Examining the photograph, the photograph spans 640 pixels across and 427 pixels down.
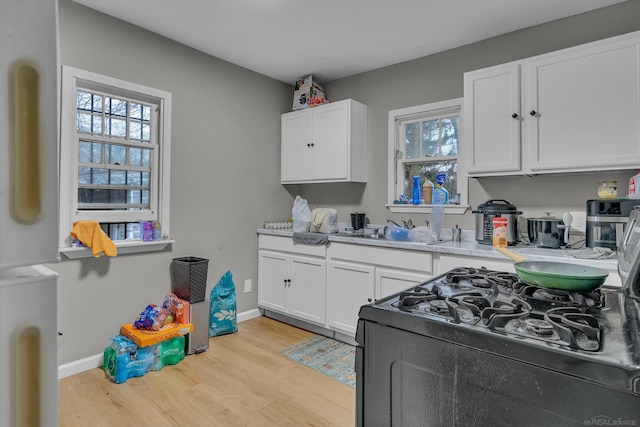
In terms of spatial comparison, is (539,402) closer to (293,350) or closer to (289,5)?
(293,350)

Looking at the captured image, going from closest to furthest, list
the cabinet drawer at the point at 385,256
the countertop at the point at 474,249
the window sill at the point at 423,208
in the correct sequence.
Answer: the countertop at the point at 474,249 < the cabinet drawer at the point at 385,256 < the window sill at the point at 423,208

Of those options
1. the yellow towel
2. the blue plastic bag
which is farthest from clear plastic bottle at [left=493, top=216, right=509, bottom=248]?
the yellow towel

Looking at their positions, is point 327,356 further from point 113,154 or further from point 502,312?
point 113,154

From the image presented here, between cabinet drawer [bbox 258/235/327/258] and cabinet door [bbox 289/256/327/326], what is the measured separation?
0.06 metres

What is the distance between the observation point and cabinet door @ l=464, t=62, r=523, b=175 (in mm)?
2453

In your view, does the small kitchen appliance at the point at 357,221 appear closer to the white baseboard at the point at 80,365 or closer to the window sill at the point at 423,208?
the window sill at the point at 423,208

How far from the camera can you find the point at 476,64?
2.91 metres

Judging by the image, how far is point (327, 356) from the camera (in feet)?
8.96

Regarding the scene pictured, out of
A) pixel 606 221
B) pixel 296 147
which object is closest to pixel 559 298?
pixel 606 221

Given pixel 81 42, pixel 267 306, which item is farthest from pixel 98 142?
pixel 267 306

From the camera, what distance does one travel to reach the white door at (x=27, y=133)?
53cm

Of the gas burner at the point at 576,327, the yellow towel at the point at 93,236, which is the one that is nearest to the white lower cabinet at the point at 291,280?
the yellow towel at the point at 93,236

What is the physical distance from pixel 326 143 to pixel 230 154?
0.96 meters

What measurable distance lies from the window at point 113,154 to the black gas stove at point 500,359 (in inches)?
95.6
